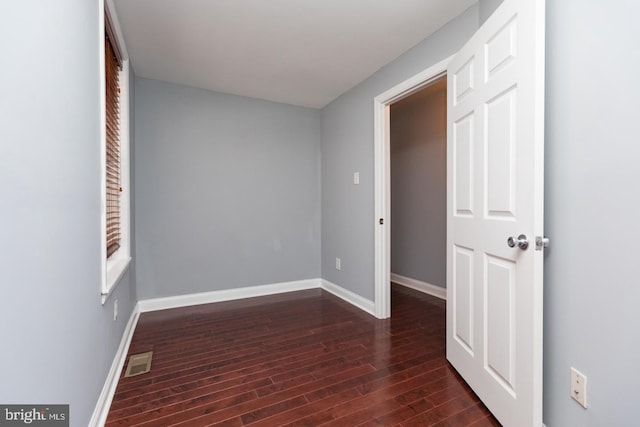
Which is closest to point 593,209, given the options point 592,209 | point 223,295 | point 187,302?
point 592,209

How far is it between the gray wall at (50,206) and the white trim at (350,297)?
2.18m

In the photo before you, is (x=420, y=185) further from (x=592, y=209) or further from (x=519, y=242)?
(x=592, y=209)

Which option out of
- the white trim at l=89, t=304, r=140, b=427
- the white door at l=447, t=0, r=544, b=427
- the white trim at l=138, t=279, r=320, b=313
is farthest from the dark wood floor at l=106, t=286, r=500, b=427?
the white door at l=447, t=0, r=544, b=427

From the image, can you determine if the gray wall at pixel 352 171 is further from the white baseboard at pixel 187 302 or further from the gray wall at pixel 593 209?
the gray wall at pixel 593 209

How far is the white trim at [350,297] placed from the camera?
296 centimetres

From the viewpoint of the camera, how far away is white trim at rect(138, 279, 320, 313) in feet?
9.95

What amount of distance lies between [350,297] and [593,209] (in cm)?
246

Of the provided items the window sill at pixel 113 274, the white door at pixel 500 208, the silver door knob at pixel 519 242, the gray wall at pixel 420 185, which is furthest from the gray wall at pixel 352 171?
the window sill at pixel 113 274

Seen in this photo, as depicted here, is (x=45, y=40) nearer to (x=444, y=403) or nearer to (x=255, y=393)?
(x=255, y=393)

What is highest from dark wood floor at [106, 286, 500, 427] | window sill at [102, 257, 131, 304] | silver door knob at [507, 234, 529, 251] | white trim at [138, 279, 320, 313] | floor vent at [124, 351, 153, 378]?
silver door knob at [507, 234, 529, 251]

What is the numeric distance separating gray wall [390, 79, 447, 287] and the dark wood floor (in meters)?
0.88

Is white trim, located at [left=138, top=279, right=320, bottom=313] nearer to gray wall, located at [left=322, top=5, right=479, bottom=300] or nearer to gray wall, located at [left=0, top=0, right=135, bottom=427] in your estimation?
gray wall, located at [left=322, top=5, right=479, bottom=300]

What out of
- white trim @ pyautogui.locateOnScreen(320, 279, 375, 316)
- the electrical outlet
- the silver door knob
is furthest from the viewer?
white trim @ pyautogui.locateOnScreen(320, 279, 375, 316)

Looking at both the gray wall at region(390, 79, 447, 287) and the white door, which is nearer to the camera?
the white door
